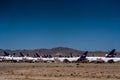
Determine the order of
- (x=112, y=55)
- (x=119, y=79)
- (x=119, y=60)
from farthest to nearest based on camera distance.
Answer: (x=112, y=55)
(x=119, y=60)
(x=119, y=79)

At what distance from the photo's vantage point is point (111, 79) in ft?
149

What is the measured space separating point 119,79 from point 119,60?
3597 inches

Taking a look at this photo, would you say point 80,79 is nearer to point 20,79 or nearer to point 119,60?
point 20,79

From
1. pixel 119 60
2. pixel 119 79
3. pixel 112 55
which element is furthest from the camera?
pixel 112 55

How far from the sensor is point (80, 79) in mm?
45656

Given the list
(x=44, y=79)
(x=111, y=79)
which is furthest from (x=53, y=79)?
(x=111, y=79)

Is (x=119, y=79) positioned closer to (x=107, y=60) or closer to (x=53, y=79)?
(x=53, y=79)

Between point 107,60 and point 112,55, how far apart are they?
23.6 meters

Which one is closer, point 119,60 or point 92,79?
point 92,79

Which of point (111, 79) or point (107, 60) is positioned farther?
point (107, 60)

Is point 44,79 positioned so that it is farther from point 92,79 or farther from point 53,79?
point 92,79

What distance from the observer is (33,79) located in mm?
45844

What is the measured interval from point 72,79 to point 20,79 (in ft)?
23.8

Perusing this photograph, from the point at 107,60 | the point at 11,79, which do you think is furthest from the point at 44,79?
the point at 107,60
